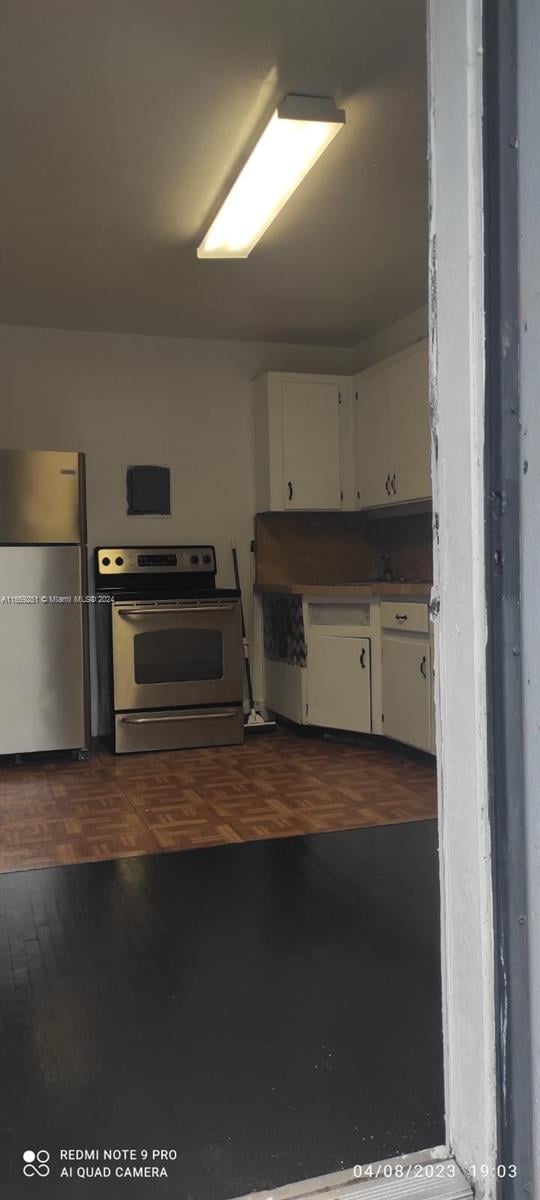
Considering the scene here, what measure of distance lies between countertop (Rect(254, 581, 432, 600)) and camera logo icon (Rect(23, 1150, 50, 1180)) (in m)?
2.65

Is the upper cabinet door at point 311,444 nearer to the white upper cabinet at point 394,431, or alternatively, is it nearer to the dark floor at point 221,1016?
the white upper cabinet at point 394,431

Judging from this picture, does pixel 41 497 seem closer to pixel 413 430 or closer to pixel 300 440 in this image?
pixel 300 440

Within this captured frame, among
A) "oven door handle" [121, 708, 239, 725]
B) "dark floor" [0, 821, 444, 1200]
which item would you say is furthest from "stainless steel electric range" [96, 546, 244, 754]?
"dark floor" [0, 821, 444, 1200]

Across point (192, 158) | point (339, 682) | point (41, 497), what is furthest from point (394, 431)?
point (192, 158)

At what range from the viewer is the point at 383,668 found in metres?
4.11

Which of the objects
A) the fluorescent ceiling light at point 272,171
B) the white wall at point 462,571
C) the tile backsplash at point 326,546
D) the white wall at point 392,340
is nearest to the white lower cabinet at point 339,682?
the tile backsplash at point 326,546

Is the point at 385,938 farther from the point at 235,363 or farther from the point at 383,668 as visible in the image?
the point at 235,363

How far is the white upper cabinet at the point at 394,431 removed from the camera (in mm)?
4160

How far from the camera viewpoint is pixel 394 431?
4480 mm

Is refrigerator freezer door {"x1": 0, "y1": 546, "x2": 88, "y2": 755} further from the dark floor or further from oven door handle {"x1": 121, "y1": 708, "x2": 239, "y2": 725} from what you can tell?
the dark floor

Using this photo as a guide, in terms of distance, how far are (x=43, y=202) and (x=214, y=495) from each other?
2125mm

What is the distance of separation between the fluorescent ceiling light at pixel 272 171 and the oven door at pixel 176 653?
1737mm

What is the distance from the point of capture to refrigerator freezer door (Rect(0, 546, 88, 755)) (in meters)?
4.13

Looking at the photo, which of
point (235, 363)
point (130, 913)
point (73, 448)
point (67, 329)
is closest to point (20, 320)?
point (67, 329)
